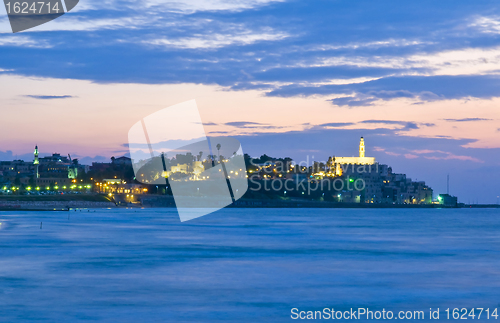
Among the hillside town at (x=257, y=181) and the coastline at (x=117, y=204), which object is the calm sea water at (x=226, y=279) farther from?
the hillside town at (x=257, y=181)

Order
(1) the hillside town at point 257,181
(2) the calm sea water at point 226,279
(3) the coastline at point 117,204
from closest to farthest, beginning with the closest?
(2) the calm sea water at point 226,279 → (3) the coastline at point 117,204 → (1) the hillside town at point 257,181

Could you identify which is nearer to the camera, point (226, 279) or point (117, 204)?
point (226, 279)

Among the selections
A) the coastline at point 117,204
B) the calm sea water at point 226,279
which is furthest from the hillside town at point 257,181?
the calm sea water at point 226,279

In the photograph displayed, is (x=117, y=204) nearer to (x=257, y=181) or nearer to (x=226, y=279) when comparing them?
(x=257, y=181)

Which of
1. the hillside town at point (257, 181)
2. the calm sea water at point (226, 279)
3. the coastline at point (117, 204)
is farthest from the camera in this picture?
the hillside town at point (257, 181)

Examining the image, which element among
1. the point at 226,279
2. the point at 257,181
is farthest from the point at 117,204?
the point at 226,279

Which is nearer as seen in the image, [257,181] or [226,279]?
[226,279]

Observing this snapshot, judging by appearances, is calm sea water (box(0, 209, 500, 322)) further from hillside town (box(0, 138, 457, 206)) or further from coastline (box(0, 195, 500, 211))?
hillside town (box(0, 138, 457, 206))

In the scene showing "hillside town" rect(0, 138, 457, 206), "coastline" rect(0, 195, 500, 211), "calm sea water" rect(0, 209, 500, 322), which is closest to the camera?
"calm sea water" rect(0, 209, 500, 322)

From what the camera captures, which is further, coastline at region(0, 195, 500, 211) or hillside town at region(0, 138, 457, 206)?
hillside town at region(0, 138, 457, 206)

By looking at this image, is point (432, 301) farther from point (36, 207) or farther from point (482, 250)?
point (36, 207)

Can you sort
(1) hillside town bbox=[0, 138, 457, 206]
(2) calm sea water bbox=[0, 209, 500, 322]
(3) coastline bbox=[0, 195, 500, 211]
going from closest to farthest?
1. (2) calm sea water bbox=[0, 209, 500, 322]
2. (3) coastline bbox=[0, 195, 500, 211]
3. (1) hillside town bbox=[0, 138, 457, 206]

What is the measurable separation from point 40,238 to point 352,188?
144m

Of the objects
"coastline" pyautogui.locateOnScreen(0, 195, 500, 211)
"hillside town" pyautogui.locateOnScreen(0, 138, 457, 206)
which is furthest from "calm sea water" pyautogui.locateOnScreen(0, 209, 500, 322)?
"hillside town" pyautogui.locateOnScreen(0, 138, 457, 206)
